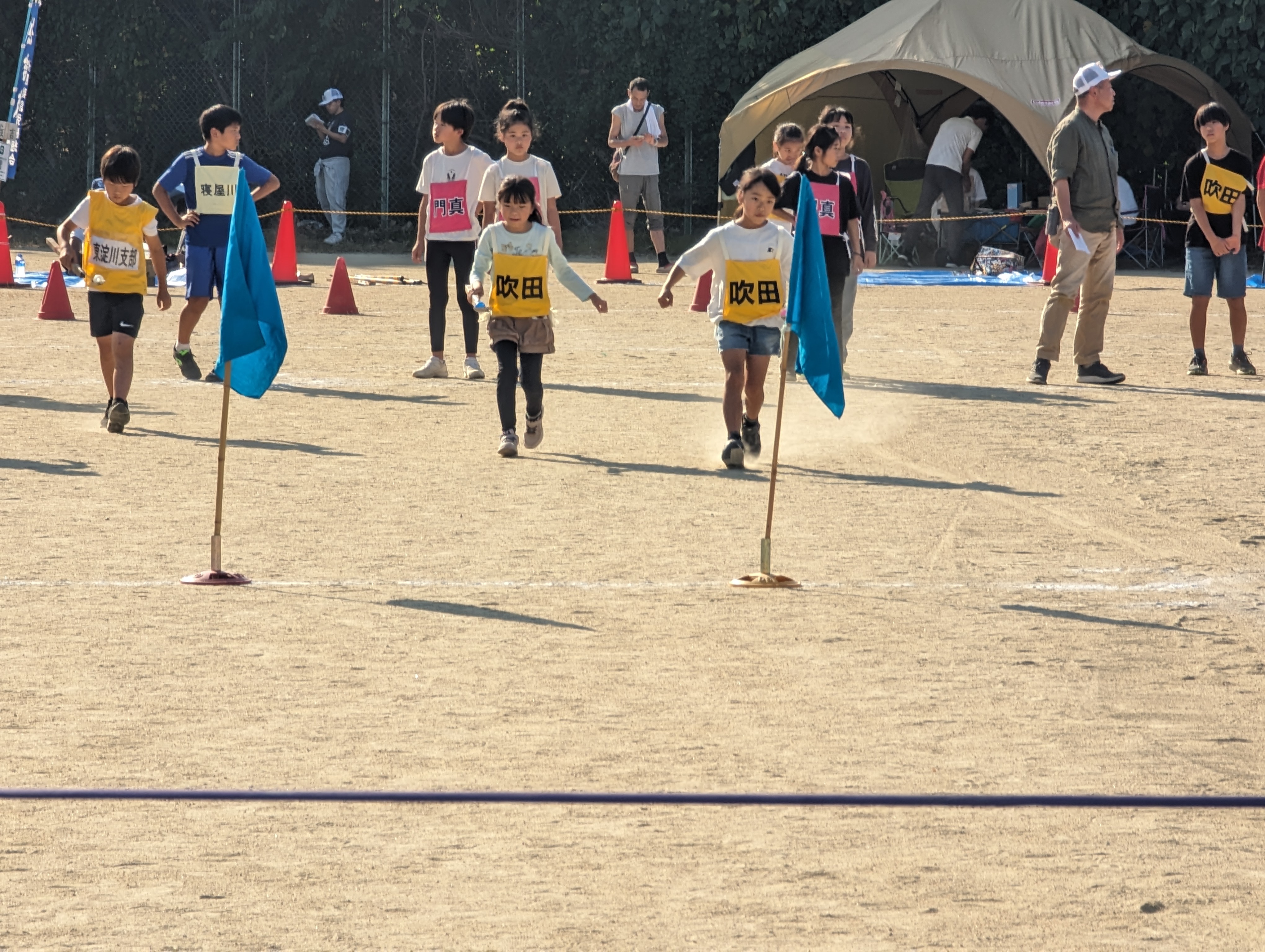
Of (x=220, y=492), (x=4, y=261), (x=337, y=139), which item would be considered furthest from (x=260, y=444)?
(x=337, y=139)

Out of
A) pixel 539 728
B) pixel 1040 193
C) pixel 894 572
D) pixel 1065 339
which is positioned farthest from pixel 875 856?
pixel 1040 193

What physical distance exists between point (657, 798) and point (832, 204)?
7.57m

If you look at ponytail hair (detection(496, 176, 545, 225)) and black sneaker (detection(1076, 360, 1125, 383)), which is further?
black sneaker (detection(1076, 360, 1125, 383))

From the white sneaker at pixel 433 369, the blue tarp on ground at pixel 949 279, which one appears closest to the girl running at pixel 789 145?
the white sneaker at pixel 433 369

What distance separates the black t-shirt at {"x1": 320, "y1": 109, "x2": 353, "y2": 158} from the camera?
25.4 metres

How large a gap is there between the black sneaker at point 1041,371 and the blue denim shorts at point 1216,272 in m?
1.07

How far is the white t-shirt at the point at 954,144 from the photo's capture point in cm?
2350

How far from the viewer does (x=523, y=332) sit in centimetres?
987

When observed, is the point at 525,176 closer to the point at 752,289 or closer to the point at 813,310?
the point at 752,289

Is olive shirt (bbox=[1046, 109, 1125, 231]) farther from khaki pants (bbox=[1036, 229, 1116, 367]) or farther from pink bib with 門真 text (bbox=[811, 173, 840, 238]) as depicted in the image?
pink bib with 門真 text (bbox=[811, 173, 840, 238])

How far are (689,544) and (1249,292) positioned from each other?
13856 mm

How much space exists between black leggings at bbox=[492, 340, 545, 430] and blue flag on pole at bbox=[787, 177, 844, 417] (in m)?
2.40

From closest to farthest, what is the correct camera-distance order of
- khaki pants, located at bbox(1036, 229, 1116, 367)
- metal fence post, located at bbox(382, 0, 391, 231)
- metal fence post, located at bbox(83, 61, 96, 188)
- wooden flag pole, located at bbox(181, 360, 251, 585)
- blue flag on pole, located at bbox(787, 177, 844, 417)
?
wooden flag pole, located at bbox(181, 360, 251, 585) → blue flag on pole, located at bbox(787, 177, 844, 417) → khaki pants, located at bbox(1036, 229, 1116, 367) → metal fence post, located at bbox(83, 61, 96, 188) → metal fence post, located at bbox(382, 0, 391, 231)

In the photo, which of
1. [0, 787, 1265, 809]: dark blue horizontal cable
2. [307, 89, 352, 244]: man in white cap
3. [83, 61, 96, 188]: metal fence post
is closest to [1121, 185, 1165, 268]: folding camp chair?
[307, 89, 352, 244]: man in white cap
